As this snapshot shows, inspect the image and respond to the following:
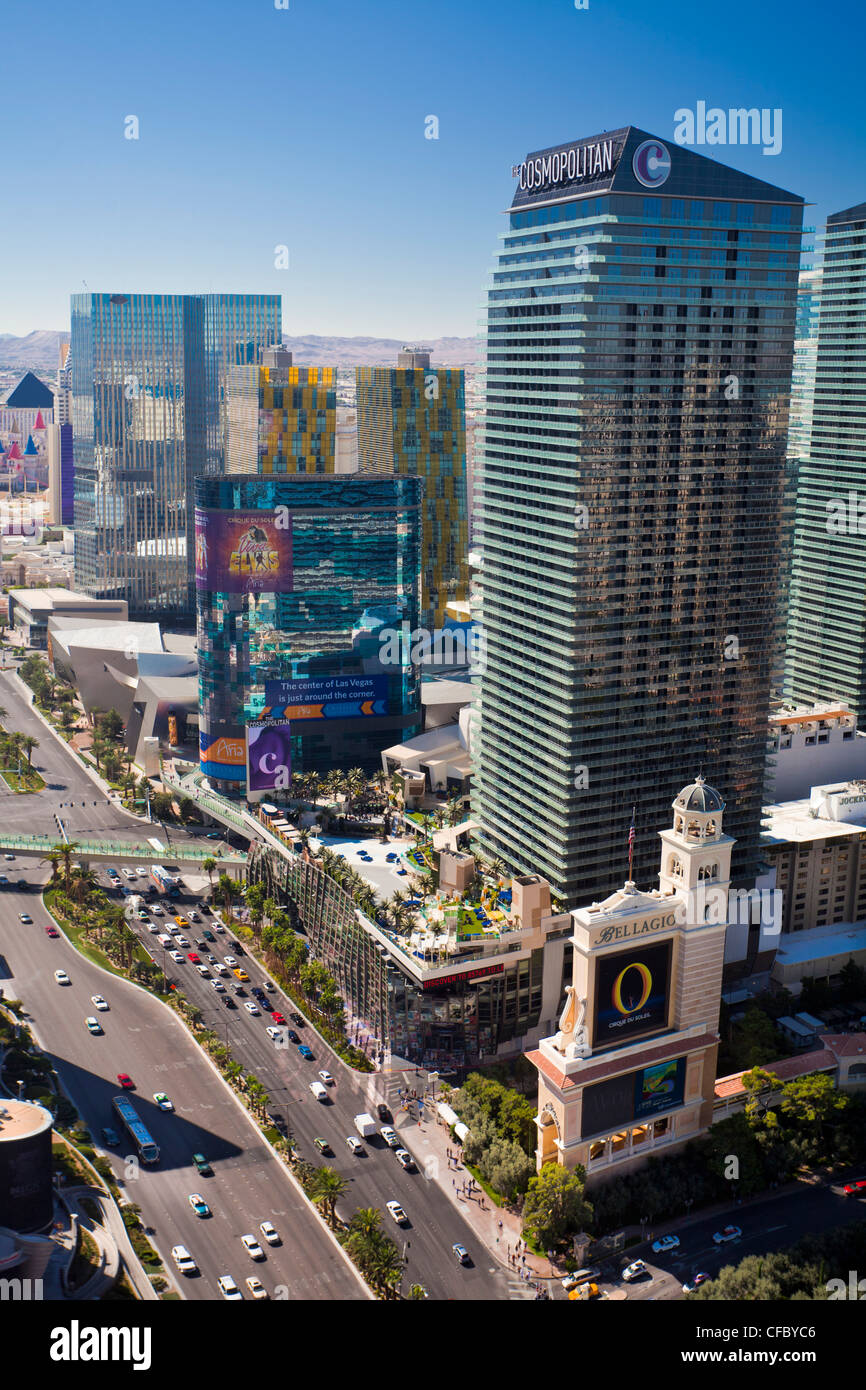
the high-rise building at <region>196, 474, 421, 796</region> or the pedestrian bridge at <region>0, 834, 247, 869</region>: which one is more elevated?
the high-rise building at <region>196, 474, 421, 796</region>

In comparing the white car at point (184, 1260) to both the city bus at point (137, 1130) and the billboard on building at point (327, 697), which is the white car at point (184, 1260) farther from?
the billboard on building at point (327, 697)

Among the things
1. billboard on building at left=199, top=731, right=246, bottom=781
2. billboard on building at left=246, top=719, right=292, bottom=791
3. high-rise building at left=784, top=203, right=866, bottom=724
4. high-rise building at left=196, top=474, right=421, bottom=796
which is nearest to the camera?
high-rise building at left=784, top=203, right=866, bottom=724

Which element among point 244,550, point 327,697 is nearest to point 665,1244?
point 327,697

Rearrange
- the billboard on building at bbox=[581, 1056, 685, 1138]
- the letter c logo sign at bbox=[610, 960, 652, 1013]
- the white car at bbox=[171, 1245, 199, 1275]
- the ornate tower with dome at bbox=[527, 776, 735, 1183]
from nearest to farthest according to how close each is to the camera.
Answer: the white car at bbox=[171, 1245, 199, 1275] < the ornate tower with dome at bbox=[527, 776, 735, 1183] < the billboard on building at bbox=[581, 1056, 685, 1138] < the letter c logo sign at bbox=[610, 960, 652, 1013]

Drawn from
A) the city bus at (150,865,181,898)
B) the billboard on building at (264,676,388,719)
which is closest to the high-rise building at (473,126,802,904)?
the city bus at (150,865,181,898)

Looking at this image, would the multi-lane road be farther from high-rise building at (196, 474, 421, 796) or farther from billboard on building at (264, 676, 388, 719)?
billboard on building at (264, 676, 388, 719)
